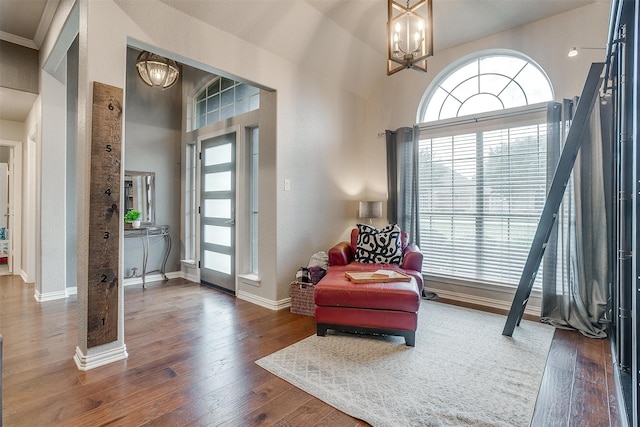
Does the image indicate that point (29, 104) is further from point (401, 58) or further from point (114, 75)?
point (401, 58)

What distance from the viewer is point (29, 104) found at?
424 cm

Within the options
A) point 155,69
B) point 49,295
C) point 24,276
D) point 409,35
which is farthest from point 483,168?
point 24,276

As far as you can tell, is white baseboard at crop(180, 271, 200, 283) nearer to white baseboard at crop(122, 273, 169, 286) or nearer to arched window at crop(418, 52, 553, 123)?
white baseboard at crop(122, 273, 169, 286)

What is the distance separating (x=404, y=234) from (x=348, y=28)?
241 cm

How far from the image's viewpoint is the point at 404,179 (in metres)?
4.05

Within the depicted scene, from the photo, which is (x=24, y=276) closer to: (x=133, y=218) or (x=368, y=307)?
(x=133, y=218)

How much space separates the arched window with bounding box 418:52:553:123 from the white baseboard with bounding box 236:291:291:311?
9.21 ft

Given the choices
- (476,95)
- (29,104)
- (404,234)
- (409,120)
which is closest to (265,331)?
(404,234)

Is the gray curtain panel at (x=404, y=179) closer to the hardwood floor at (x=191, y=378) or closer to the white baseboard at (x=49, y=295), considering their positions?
the hardwood floor at (x=191, y=378)

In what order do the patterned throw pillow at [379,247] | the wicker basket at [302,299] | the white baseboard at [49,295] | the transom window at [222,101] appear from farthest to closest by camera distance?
the transom window at [222,101], the white baseboard at [49,295], the patterned throw pillow at [379,247], the wicker basket at [302,299]

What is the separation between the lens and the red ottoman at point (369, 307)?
2506mm

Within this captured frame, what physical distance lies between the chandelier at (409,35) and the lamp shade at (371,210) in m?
2.05

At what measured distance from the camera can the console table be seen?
14.1 feet

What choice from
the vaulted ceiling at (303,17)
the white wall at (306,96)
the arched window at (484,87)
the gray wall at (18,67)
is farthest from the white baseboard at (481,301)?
the gray wall at (18,67)
